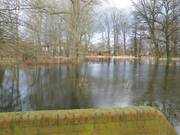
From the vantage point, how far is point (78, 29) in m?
33.4

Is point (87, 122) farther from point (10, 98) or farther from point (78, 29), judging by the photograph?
point (78, 29)

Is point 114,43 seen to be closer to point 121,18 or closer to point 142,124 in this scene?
point 121,18

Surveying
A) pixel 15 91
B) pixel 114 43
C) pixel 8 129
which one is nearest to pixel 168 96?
pixel 15 91

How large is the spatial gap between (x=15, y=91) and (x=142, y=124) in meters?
10.8

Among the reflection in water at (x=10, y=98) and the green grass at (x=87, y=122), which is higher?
the green grass at (x=87, y=122)

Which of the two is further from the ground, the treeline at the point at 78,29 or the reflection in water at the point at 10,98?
the treeline at the point at 78,29

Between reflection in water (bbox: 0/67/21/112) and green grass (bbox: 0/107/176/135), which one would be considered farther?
reflection in water (bbox: 0/67/21/112)

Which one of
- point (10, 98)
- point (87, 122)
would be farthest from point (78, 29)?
point (87, 122)

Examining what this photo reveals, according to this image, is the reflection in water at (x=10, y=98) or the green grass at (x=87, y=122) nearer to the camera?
the green grass at (x=87, y=122)

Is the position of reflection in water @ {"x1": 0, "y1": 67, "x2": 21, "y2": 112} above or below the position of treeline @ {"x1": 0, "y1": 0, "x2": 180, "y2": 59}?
below

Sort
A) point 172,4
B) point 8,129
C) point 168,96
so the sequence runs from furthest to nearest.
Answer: point 172,4 < point 168,96 < point 8,129

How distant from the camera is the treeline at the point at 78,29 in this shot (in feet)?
31.3

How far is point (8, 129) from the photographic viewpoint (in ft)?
19.5

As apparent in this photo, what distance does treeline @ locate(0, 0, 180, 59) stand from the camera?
9531 millimetres
